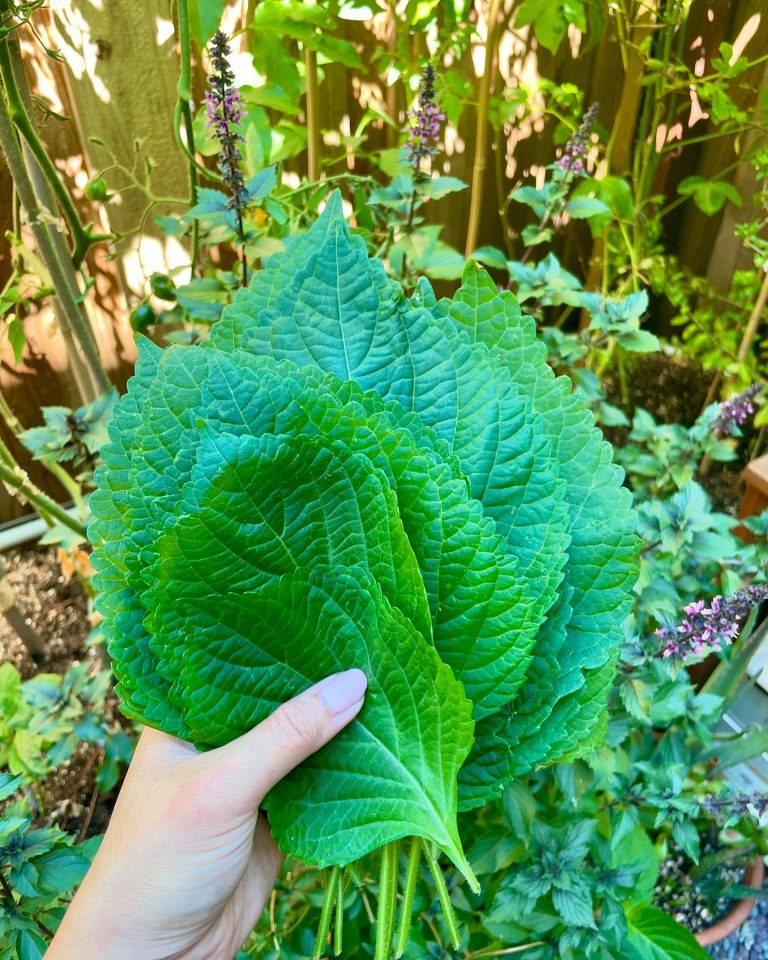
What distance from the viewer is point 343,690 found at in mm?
448

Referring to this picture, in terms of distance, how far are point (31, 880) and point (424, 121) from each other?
0.96m

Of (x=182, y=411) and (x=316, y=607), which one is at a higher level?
(x=182, y=411)

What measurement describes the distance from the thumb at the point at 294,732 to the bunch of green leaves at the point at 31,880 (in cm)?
27

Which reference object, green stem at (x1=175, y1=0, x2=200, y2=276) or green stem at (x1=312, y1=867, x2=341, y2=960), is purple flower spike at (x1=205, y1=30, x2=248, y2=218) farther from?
green stem at (x1=312, y1=867, x2=341, y2=960)

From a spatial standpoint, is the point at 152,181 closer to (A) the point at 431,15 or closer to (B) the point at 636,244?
(A) the point at 431,15

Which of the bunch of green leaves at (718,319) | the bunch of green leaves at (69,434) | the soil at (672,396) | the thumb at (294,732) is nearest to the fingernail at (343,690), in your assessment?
the thumb at (294,732)

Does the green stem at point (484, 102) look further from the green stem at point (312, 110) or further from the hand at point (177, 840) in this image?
the hand at point (177, 840)

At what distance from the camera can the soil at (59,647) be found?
1.23 metres

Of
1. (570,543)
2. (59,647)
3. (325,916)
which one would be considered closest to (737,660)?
(570,543)

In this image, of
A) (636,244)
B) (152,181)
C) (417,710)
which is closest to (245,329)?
(417,710)

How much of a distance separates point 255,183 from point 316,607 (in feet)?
2.10

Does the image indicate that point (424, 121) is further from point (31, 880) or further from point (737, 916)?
point (737, 916)

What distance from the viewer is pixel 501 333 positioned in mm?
513

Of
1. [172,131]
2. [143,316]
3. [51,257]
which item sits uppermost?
[172,131]
